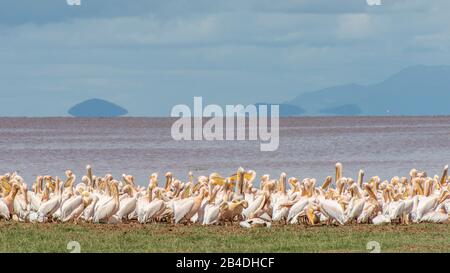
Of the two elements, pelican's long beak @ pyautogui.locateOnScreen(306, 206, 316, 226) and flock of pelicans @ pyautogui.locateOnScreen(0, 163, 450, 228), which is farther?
Result: flock of pelicans @ pyautogui.locateOnScreen(0, 163, 450, 228)

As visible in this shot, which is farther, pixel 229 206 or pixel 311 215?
pixel 229 206

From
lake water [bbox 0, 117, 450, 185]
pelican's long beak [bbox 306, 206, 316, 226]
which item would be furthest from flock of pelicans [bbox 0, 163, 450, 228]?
lake water [bbox 0, 117, 450, 185]

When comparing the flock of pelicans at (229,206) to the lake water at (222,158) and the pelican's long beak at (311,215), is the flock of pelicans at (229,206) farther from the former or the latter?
the lake water at (222,158)

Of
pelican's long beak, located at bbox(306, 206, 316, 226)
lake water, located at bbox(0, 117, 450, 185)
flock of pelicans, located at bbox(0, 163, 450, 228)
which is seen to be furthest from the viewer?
lake water, located at bbox(0, 117, 450, 185)

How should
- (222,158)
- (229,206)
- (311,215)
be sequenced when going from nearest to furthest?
(311,215) < (229,206) < (222,158)

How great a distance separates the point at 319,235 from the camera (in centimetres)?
1526

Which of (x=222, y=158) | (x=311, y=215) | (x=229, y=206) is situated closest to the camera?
(x=311, y=215)

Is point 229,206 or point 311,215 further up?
point 229,206

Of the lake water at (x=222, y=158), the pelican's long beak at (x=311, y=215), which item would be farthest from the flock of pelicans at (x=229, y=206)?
the lake water at (x=222, y=158)

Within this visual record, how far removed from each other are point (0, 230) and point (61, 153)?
34.1 meters

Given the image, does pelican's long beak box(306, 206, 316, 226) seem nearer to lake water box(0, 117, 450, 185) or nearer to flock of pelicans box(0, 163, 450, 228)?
flock of pelicans box(0, 163, 450, 228)

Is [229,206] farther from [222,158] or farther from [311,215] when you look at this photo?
[222,158]

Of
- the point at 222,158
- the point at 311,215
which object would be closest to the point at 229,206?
the point at 311,215
